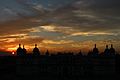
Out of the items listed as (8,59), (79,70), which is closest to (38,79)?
(79,70)

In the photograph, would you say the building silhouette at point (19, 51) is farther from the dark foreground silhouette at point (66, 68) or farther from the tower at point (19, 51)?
the dark foreground silhouette at point (66, 68)

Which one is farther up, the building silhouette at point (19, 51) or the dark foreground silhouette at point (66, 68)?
the building silhouette at point (19, 51)

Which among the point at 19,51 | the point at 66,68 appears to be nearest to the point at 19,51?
the point at 19,51

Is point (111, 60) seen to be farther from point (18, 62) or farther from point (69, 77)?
point (18, 62)

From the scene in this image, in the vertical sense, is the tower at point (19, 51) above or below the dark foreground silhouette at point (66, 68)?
above

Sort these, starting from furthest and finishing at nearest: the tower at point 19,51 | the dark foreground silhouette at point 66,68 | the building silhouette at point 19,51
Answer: the tower at point 19,51 < the building silhouette at point 19,51 < the dark foreground silhouette at point 66,68

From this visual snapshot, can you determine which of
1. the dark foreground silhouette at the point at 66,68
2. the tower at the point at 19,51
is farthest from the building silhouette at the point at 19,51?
the dark foreground silhouette at the point at 66,68

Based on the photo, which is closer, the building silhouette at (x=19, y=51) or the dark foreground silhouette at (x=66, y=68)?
the dark foreground silhouette at (x=66, y=68)

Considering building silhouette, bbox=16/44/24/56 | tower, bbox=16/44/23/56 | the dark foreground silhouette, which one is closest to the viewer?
the dark foreground silhouette

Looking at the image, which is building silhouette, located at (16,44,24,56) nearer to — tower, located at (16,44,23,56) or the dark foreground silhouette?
tower, located at (16,44,23,56)

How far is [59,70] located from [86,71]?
6.16m

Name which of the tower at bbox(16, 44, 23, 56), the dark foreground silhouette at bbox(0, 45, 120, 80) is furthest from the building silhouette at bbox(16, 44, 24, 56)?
the dark foreground silhouette at bbox(0, 45, 120, 80)

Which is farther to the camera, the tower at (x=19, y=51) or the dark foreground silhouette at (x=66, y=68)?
the tower at (x=19, y=51)

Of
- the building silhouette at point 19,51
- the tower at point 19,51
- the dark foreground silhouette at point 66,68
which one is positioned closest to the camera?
the dark foreground silhouette at point 66,68
